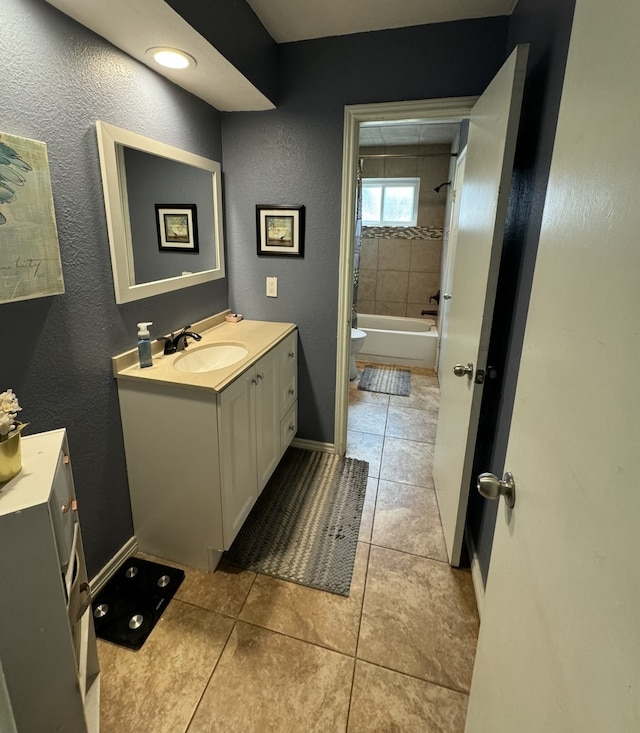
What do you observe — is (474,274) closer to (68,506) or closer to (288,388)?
(288,388)

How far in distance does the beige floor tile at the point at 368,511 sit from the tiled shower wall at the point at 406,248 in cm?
315

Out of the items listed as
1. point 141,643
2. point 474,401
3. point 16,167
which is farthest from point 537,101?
point 141,643

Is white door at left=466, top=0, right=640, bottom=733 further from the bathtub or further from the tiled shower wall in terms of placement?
the tiled shower wall

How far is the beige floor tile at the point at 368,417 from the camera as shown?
309 centimetres

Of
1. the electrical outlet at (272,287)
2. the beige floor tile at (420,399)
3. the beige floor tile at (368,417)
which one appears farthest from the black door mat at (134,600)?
the beige floor tile at (420,399)

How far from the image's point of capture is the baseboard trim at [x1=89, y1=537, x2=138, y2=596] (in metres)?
1.65

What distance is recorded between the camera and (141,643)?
57.7 inches

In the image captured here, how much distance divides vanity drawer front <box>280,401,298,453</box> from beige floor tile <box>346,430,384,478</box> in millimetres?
431

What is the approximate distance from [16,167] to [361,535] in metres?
2.00

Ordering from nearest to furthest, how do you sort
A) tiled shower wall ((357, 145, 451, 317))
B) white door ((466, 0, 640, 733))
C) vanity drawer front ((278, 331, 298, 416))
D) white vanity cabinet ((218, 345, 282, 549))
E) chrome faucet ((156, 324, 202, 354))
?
white door ((466, 0, 640, 733)) < white vanity cabinet ((218, 345, 282, 549)) < chrome faucet ((156, 324, 202, 354)) < vanity drawer front ((278, 331, 298, 416)) < tiled shower wall ((357, 145, 451, 317))

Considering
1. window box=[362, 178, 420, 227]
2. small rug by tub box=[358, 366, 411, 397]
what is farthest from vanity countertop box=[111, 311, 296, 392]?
window box=[362, 178, 420, 227]

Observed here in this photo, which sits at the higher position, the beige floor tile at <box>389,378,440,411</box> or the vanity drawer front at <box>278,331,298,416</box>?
the vanity drawer front at <box>278,331,298,416</box>

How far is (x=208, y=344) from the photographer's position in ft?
6.86

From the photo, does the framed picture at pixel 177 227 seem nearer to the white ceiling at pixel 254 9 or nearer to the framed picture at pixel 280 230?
the framed picture at pixel 280 230
